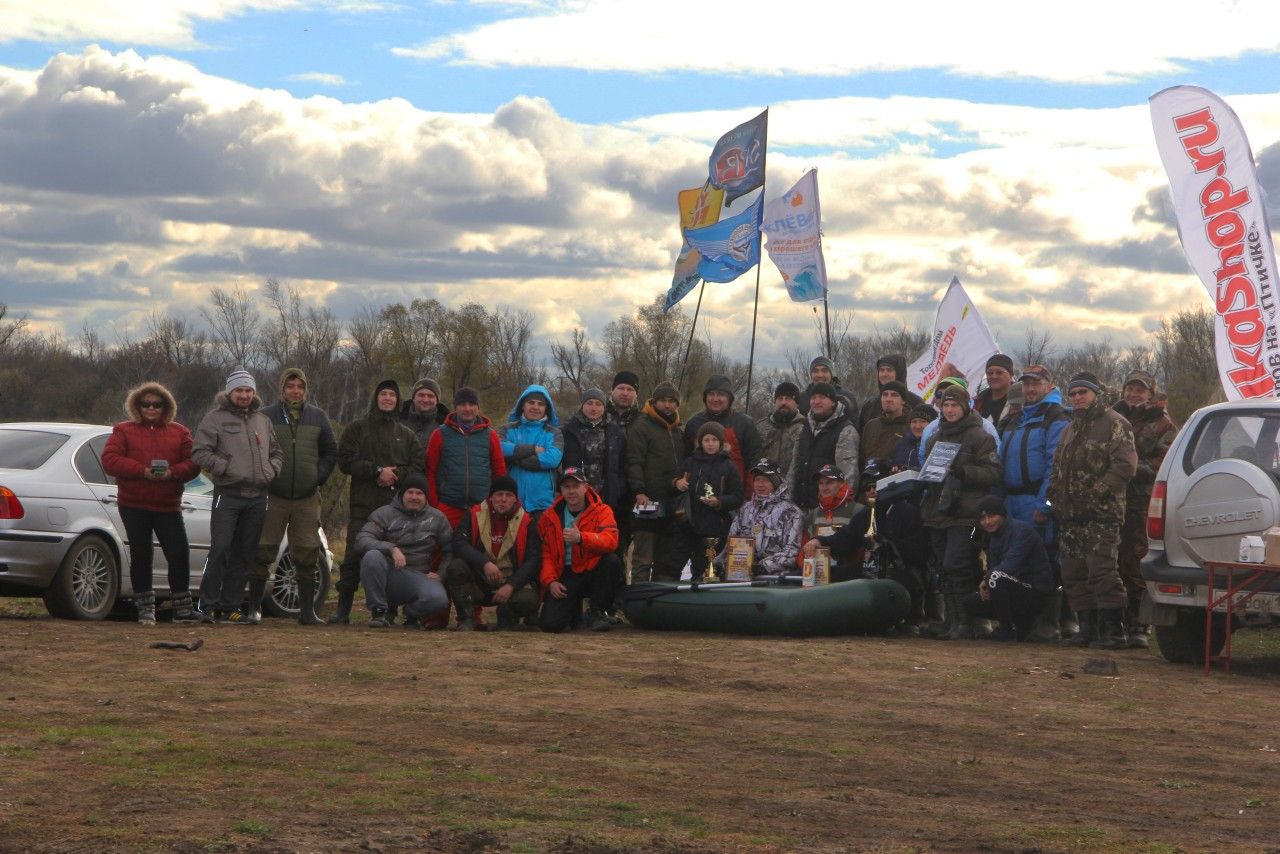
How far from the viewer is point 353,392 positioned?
238ft

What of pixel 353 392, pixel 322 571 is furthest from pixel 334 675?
A: pixel 353 392

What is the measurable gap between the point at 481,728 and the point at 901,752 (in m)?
2.07

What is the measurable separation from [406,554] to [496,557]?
28.5 inches

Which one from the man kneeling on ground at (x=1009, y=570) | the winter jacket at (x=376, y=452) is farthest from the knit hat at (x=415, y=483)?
the man kneeling on ground at (x=1009, y=570)

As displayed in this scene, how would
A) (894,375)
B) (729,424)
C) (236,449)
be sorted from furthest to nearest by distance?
(729,424) → (894,375) → (236,449)

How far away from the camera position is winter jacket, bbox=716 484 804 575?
1352 cm

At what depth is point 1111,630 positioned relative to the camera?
1251 centimetres

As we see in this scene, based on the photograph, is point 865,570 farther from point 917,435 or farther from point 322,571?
point 322,571

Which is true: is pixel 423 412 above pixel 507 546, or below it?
above

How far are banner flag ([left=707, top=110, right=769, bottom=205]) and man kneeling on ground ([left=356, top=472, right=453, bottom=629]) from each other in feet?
28.9

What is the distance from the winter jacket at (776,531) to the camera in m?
13.5

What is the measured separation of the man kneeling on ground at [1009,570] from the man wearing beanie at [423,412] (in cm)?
459

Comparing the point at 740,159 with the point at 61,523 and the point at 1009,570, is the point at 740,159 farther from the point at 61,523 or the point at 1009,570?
A: the point at 61,523

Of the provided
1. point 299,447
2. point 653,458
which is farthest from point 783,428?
point 299,447
